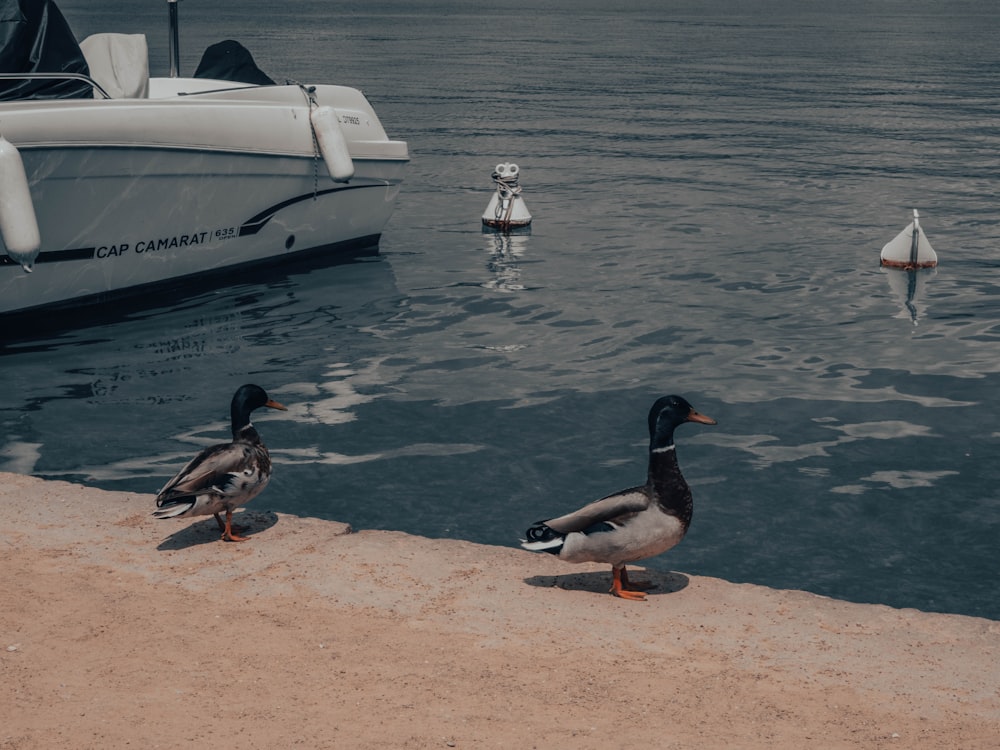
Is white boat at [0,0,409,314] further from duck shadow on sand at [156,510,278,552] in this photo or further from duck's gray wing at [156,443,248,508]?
duck's gray wing at [156,443,248,508]

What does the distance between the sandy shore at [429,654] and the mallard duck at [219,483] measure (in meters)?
0.25

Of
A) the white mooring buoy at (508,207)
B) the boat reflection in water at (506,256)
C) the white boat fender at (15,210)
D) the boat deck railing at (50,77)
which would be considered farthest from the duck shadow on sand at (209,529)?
the white mooring buoy at (508,207)

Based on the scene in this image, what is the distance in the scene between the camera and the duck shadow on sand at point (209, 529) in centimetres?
813

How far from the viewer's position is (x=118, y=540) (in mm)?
8031

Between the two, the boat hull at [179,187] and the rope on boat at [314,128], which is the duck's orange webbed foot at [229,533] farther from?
the rope on boat at [314,128]

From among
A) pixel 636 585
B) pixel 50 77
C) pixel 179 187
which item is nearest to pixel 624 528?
pixel 636 585

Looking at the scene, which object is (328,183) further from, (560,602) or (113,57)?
(560,602)

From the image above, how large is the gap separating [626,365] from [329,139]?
5.92 m

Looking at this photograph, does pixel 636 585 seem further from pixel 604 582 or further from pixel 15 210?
pixel 15 210

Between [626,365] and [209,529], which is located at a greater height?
[209,529]

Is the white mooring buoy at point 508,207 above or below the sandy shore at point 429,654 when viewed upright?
above

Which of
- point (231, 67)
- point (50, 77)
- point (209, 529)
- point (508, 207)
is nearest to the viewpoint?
point (209, 529)

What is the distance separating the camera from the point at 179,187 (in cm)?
1557

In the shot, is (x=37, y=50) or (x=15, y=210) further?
(x=37, y=50)
